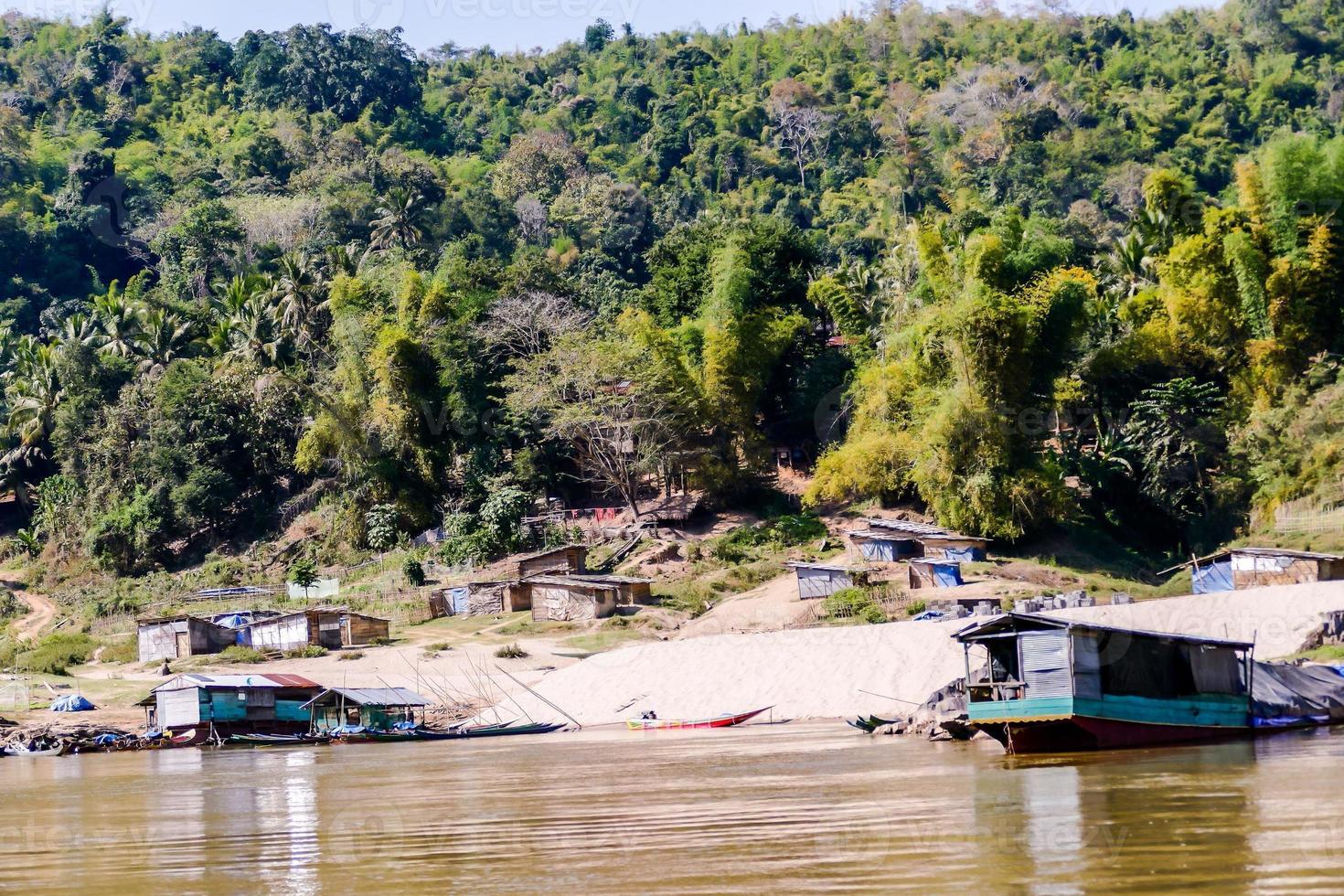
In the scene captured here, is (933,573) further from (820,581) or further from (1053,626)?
(1053,626)

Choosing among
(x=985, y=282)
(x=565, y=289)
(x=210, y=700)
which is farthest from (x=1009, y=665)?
(x=565, y=289)

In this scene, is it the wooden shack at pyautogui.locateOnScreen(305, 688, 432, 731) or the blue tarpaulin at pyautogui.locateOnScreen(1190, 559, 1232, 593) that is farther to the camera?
the blue tarpaulin at pyautogui.locateOnScreen(1190, 559, 1232, 593)

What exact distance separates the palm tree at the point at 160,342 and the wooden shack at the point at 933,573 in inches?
1242

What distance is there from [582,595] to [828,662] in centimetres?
1087

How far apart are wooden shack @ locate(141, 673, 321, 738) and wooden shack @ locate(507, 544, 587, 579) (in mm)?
11086

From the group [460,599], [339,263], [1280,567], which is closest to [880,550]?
[1280,567]

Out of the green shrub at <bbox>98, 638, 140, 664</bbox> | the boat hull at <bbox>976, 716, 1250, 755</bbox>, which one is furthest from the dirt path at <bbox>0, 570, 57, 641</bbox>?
the boat hull at <bbox>976, 716, 1250, 755</bbox>

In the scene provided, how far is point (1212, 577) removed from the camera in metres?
37.5

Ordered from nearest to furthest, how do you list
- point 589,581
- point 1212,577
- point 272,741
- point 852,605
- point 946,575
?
point 272,741
point 1212,577
point 852,605
point 946,575
point 589,581

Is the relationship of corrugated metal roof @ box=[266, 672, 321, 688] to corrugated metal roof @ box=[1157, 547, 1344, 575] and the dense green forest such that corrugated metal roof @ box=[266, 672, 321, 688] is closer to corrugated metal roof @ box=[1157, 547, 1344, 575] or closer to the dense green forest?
the dense green forest

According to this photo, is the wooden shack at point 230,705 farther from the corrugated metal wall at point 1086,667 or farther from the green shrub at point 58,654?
the corrugated metal wall at point 1086,667

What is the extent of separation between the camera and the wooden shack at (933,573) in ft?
132

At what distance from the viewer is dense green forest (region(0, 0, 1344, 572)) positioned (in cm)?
4466

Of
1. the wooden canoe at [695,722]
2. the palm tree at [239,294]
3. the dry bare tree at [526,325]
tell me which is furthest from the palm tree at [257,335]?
the wooden canoe at [695,722]
